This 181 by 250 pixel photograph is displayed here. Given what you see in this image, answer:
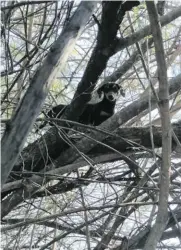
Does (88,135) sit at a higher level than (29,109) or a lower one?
higher

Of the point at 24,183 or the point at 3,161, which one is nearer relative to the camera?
the point at 3,161

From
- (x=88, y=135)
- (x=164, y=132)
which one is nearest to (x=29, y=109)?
(x=164, y=132)

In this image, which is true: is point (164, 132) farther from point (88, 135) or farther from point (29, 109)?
point (88, 135)

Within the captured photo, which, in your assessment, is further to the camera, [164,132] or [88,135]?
[88,135]

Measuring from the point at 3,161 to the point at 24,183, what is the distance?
175 cm

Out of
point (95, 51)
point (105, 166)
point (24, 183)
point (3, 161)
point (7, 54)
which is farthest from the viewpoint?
point (105, 166)

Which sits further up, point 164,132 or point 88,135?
point 88,135

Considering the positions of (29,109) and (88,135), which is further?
(88,135)

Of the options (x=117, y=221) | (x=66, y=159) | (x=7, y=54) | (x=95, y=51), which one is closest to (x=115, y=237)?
(x=117, y=221)

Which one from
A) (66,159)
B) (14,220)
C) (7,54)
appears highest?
(7,54)

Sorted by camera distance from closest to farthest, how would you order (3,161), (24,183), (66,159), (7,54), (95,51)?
(3,161)
(7,54)
(95,51)
(24,183)
(66,159)

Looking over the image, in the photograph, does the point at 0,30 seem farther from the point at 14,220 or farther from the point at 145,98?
the point at 14,220

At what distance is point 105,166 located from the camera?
4527 mm

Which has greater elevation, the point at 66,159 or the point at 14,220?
the point at 66,159
